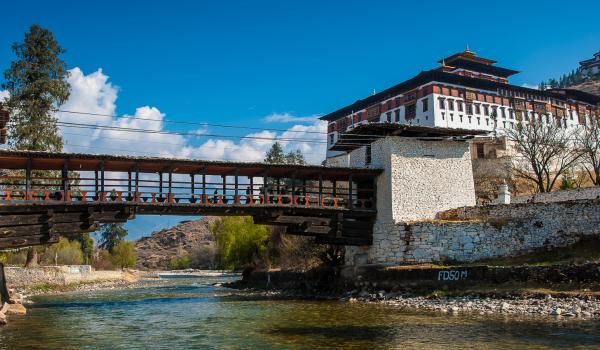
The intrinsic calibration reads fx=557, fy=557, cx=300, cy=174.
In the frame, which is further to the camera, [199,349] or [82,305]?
[82,305]

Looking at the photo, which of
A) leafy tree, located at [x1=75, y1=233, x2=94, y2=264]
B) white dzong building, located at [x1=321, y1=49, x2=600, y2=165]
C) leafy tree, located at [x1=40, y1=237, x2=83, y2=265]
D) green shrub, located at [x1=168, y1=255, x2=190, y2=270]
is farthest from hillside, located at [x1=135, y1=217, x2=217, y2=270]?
white dzong building, located at [x1=321, y1=49, x2=600, y2=165]

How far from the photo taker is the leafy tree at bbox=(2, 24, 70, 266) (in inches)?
1490

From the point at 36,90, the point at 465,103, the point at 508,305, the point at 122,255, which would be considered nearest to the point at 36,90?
the point at 36,90

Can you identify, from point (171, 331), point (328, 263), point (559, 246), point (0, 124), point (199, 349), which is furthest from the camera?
point (328, 263)

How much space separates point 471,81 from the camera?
63.8m

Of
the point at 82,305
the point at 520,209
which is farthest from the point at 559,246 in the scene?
the point at 82,305

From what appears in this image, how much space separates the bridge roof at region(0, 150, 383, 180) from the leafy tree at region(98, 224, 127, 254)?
80.8m

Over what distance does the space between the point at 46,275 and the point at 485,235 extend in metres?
31.7

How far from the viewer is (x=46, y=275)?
41906 millimetres

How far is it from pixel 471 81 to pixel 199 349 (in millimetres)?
55783

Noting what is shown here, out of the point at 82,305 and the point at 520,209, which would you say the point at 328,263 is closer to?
the point at 520,209

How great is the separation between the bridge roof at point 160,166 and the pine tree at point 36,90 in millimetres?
11448

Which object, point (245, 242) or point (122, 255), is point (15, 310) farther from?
point (122, 255)

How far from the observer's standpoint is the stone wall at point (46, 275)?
38.5 meters
